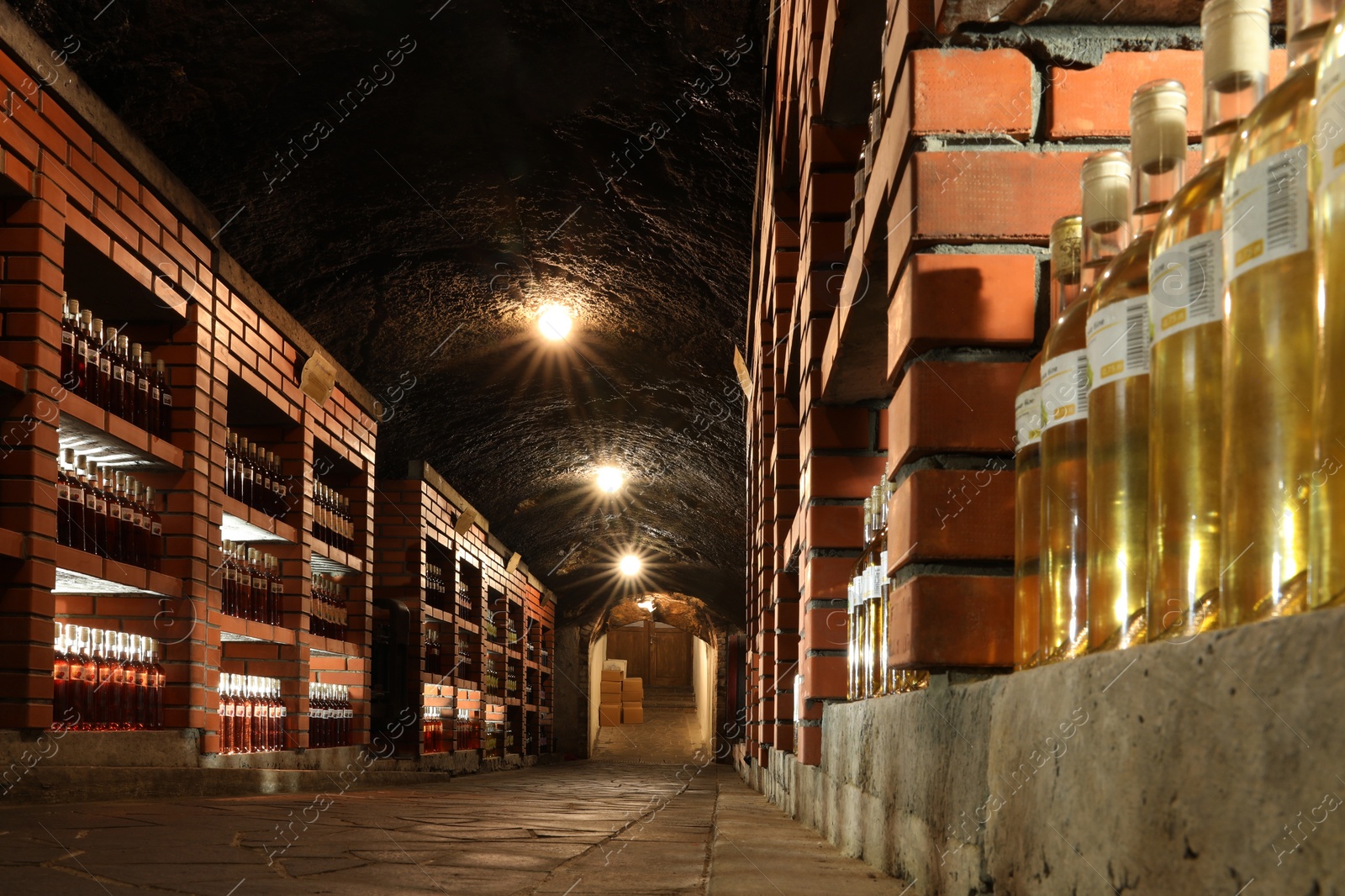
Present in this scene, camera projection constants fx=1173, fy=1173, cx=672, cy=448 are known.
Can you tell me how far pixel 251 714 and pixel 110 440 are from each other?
1.87m

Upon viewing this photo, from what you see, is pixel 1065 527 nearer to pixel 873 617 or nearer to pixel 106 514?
pixel 873 617

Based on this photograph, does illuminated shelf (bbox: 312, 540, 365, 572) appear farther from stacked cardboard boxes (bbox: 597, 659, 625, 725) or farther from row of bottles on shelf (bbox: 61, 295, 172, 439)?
stacked cardboard boxes (bbox: 597, 659, 625, 725)

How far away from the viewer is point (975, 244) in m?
1.20

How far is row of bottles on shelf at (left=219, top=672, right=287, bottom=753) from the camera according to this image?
5168 millimetres

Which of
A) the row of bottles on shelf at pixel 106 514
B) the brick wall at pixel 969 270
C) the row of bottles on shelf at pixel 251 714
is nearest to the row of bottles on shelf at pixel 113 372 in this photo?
the row of bottles on shelf at pixel 106 514

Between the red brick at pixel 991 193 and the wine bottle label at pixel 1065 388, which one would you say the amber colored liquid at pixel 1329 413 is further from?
the red brick at pixel 991 193

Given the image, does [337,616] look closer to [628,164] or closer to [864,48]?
[628,164]

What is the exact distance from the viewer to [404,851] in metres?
2.48

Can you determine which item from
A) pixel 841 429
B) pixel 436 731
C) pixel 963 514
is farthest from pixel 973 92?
pixel 436 731

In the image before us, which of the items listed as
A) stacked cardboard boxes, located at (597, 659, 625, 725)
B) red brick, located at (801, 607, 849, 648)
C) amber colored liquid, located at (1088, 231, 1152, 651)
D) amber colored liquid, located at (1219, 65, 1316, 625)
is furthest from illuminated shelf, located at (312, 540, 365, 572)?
stacked cardboard boxes, located at (597, 659, 625, 725)

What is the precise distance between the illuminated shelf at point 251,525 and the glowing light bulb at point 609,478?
207 inches

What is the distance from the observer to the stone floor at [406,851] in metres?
1.73

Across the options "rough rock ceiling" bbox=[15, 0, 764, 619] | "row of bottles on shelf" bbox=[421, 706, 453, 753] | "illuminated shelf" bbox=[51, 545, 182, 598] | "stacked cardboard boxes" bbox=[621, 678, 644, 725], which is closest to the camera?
"illuminated shelf" bbox=[51, 545, 182, 598]

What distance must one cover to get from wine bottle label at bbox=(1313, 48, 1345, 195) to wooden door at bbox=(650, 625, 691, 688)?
25793 mm
